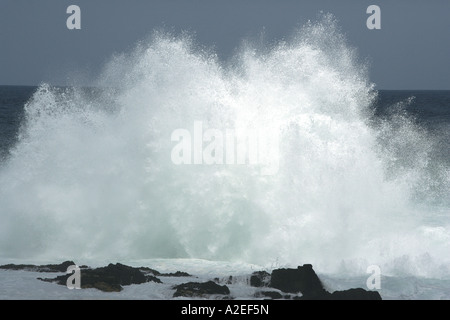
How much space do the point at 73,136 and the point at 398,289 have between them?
12710 millimetres

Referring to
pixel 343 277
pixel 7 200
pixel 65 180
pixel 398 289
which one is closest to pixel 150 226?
pixel 65 180

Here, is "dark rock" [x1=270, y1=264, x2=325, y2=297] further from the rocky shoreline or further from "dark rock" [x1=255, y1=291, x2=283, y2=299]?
"dark rock" [x1=255, y1=291, x2=283, y2=299]

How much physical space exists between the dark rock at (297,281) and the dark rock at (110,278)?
9.65ft

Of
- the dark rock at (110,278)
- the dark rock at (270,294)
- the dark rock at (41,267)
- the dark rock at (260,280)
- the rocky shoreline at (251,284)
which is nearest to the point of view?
the rocky shoreline at (251,284)

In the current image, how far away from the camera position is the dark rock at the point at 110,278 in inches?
584

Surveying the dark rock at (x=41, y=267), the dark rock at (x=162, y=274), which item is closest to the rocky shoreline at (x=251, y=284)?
the dark rock at (x=162, y=274)

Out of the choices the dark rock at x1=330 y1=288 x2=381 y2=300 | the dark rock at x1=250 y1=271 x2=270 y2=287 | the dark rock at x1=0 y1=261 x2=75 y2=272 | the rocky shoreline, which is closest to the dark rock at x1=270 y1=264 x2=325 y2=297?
the rocky shoreline

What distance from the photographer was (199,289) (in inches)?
580

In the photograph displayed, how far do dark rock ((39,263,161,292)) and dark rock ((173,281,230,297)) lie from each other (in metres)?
1.06

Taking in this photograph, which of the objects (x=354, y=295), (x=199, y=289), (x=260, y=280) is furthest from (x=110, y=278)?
(x=354, y=295)

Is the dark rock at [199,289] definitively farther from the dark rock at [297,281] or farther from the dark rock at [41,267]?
the dark rock at [41,267]

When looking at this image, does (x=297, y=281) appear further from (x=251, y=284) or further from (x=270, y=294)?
(x=251, y=284)
